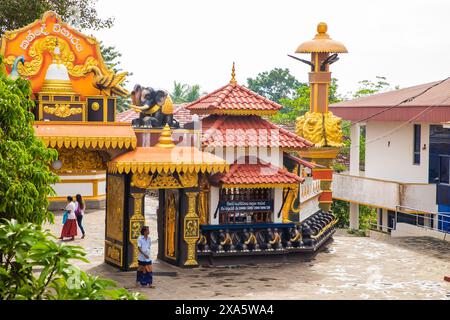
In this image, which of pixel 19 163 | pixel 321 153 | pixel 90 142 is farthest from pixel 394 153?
pixel 19 163

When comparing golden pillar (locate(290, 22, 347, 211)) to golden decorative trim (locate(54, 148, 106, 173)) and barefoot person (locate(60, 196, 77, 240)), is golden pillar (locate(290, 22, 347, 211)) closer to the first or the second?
barefoot person (locate(60, 196, 77, 240))

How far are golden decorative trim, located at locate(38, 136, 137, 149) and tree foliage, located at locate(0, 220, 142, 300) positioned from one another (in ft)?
25.0

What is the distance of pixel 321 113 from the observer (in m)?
29.8

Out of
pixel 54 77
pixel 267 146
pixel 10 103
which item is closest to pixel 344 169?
pixel 267 146

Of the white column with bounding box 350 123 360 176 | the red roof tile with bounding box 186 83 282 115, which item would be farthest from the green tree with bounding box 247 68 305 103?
the red roof tile with bounding box 186 83 282 115

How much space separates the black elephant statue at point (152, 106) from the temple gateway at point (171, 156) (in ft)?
0.07

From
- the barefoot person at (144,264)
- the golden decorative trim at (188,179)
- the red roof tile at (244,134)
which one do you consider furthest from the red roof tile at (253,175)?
the barefoot person at (144,264)

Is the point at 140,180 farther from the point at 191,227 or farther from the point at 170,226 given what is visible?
the point at 170,226

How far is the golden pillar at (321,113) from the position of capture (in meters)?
Result: 29.1

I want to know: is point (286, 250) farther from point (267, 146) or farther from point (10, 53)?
point (10, 53)

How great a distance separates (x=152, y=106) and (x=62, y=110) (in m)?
2.23

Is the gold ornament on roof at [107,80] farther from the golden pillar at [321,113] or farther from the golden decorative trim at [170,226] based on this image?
the golden pillar at [321,113]

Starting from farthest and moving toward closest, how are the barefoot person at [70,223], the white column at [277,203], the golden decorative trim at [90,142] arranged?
1. the barefoot person at [70,223]
2. the white column at [277,203]
3. the golden decorative trim at [90,142]

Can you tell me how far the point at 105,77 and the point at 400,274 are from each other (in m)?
7.68
